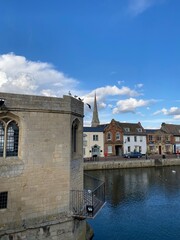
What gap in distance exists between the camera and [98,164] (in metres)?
39.2

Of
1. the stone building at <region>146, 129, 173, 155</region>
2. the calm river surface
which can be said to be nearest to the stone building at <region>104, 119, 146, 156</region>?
the stone building at <region>146, 129, 173, 155</region>

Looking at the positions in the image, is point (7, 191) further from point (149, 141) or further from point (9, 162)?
point (149, 141)

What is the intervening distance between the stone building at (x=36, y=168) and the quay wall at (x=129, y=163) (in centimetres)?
2762

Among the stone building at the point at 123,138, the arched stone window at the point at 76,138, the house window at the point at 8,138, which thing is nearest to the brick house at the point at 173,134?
the stone building at the point at 123,138

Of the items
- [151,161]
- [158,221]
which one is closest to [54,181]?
[158,221]

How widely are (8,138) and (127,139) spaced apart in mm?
45530

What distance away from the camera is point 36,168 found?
33.6ft

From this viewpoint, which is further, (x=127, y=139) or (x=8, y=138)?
(x=127, y=139)

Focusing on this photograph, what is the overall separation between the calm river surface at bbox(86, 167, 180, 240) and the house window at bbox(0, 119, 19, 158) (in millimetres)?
8460

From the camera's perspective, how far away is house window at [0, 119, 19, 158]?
10.0m

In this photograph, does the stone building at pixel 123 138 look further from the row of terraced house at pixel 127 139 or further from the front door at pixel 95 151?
the front door at pixel 95 151

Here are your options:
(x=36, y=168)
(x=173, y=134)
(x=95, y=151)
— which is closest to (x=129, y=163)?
(x=95, y=151)

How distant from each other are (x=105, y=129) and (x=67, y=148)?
39985mm

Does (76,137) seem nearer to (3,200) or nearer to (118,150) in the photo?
(3,200)
